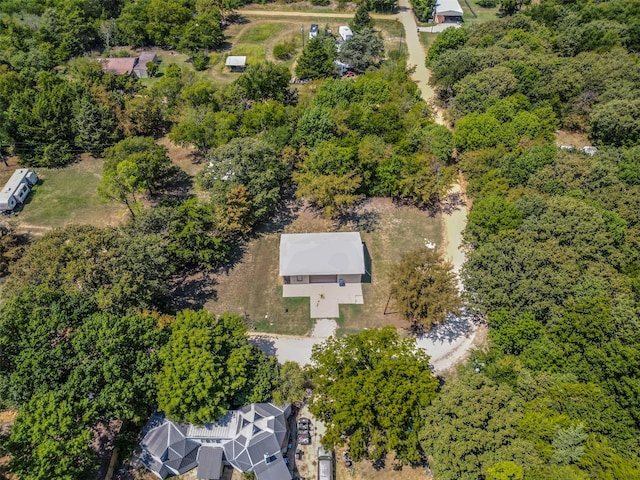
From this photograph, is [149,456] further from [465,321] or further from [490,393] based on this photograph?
[465,321]

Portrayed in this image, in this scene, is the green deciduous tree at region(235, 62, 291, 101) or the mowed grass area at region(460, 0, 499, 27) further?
the mowed grass area at region(460, 0, 499, 27)

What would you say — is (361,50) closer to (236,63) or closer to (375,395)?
(236,63)

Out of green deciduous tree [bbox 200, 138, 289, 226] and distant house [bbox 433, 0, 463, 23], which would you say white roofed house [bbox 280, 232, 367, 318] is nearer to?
green deciduous tree [bbox 200, 138, 289, 226]

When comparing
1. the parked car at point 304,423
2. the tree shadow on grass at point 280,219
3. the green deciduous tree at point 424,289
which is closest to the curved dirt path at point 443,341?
the green deciduous tree at point 424,289

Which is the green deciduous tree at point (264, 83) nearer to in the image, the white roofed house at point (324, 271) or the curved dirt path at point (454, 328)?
the curved dirt path at point (454, 328)

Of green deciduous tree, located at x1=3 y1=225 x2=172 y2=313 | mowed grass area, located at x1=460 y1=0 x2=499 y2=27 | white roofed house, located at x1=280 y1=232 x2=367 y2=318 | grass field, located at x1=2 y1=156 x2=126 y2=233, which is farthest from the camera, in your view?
mowed grass area, located at x1=460 y1=0 x2=499 y2=27

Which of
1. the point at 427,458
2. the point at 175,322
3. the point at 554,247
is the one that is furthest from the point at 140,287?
the point at 554,247

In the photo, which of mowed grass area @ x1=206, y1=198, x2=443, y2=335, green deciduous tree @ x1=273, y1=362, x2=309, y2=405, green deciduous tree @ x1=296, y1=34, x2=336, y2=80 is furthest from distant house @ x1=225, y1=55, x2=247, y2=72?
green deciduous tree @ x1=273, y1=362, x2=309, y2=405
